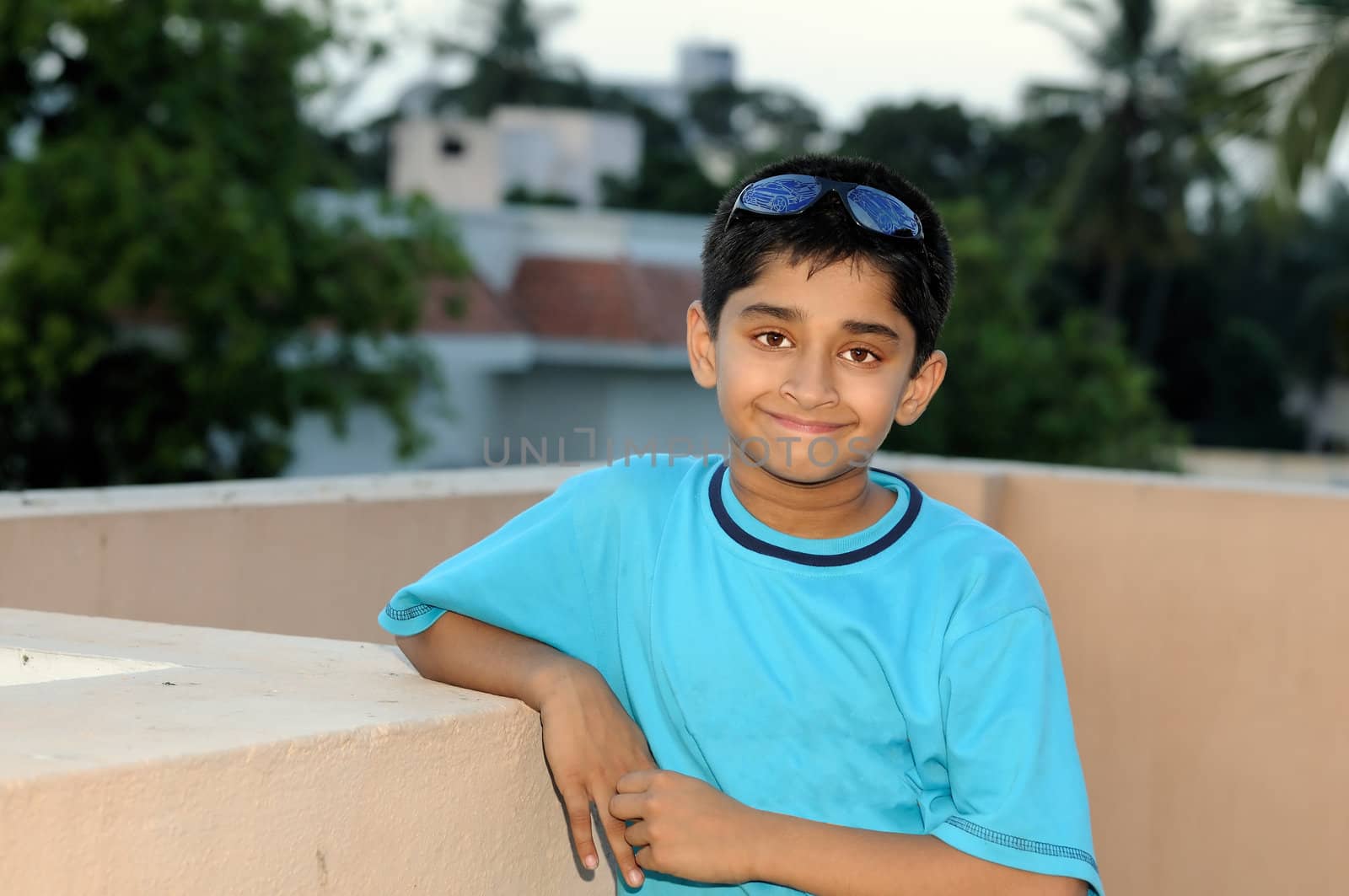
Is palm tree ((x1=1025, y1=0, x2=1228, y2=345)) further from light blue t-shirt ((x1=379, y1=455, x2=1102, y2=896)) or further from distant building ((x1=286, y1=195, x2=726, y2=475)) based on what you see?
light blue t-shirt ((x1=379, y1=455, x2=1102, y2=896))

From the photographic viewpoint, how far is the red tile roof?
16.3 meters

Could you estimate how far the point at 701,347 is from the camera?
1735 mm

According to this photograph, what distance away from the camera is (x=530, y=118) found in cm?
2962

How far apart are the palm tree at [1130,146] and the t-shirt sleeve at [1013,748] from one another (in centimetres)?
2739

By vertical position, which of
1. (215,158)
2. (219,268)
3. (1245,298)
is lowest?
(1245,298)

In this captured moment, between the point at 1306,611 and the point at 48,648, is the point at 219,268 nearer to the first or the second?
the point at 1306,611

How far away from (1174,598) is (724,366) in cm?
211

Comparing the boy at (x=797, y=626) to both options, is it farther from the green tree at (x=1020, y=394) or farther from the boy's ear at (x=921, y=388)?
the green tree at (x=1020, y=394)

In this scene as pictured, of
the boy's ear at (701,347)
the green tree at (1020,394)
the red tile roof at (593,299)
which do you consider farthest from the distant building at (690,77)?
the boy's ear at (701,347)

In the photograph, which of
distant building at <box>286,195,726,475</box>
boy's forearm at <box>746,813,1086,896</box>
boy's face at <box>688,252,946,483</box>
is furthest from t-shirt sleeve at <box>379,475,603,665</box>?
distant building at <box>286,195,726,475</box>

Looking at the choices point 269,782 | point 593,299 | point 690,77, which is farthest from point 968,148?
point 269,782

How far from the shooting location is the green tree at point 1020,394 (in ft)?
59.0

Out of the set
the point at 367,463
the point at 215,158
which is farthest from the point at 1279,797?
the point at 367,463

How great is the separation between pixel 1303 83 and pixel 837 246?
8.86m
